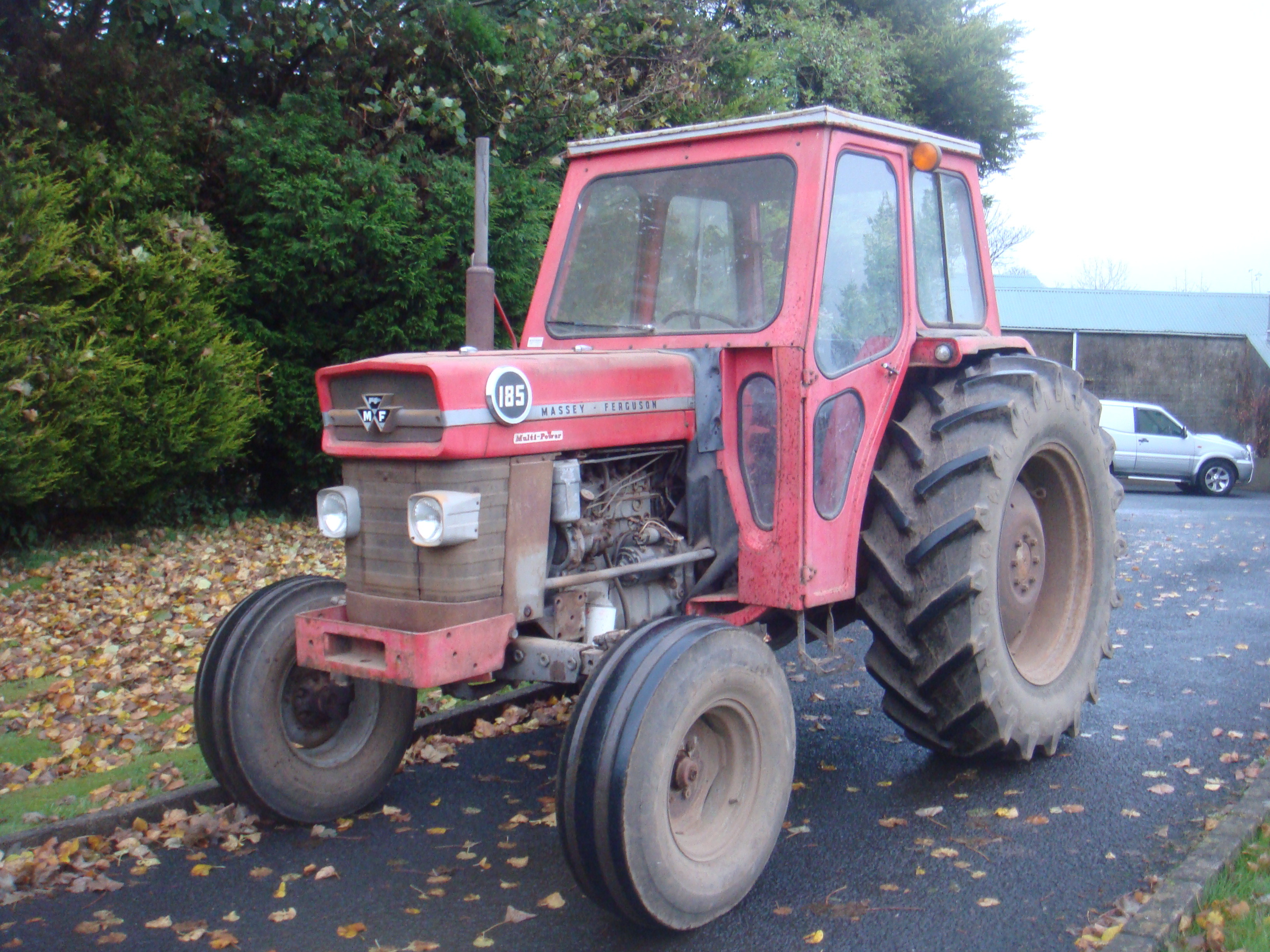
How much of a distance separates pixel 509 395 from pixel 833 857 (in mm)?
2059

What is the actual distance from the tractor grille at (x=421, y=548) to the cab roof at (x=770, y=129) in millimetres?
1690

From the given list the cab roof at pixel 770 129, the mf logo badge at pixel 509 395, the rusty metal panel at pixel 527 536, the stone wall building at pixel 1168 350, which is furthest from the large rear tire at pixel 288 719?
the stone wall building at pixel 1168 350

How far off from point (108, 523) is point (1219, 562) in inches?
415

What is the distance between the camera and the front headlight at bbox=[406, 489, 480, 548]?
3.45 m

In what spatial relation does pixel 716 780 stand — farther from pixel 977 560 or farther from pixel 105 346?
pixel 105 346

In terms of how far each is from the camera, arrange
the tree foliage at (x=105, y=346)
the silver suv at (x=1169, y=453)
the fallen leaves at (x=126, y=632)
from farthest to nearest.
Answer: the silver suv at (x=1169, y=453)
the tree foliage at (x=105, y=346)
the fallen leaves at (x=126, y=632)

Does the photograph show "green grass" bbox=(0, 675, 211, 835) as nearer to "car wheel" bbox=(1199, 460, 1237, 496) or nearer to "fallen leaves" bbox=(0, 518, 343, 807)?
"fallen leaves" bbox=(0, 518, 343, 807)

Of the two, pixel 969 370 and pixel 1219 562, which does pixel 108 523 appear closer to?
pixel 969 370

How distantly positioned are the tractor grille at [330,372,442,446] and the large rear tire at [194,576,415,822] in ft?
2.70

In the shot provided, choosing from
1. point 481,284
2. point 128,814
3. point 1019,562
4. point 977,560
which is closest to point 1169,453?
point 1019,562

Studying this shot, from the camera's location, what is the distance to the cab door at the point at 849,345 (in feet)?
13.6

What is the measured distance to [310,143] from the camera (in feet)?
32.3

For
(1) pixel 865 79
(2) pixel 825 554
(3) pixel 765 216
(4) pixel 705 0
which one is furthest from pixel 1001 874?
(1) pixel 865 79

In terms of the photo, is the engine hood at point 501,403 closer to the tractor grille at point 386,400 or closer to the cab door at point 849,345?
the tractor grille at point 386,400
